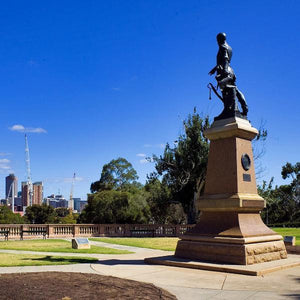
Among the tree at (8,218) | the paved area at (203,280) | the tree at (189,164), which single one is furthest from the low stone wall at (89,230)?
the tree at (8,218)

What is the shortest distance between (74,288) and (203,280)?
2.88 metres

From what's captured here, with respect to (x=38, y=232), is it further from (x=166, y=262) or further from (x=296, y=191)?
(x=296, y=191)

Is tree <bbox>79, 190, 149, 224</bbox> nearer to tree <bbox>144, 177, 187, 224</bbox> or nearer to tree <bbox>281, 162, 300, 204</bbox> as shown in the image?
tree <bbox>144, 177, 187, 224</bbox>

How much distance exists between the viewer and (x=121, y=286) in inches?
309

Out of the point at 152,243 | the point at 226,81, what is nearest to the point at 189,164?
the point at 152,243

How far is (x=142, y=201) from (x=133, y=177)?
21.6 metres

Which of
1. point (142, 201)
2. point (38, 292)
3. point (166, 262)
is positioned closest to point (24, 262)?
point (166, 262)

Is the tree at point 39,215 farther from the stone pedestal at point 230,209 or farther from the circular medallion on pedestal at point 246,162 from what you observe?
the circular medallion on pedestal at point 246,162

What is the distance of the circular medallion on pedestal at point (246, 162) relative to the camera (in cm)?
1174

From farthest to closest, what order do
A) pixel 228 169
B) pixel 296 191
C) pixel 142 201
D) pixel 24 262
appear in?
pixel 296 191 → pixel 142 201 → pixel 24 262 → pixel 228 169

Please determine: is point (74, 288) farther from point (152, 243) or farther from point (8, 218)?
point (8, 218)

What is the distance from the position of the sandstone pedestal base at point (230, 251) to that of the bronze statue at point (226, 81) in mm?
4018

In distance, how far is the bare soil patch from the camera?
6.93m

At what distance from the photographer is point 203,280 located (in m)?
8.64
